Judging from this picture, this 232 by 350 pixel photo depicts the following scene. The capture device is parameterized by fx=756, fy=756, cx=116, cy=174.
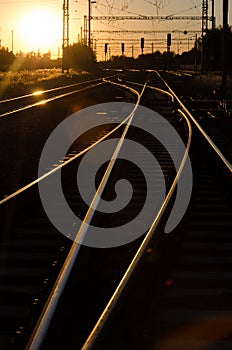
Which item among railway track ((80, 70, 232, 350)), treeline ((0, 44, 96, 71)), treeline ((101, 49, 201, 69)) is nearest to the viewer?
railway track ((80, 70, 232, 350))

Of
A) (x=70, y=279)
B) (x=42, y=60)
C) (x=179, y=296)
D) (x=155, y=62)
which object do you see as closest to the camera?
(x=70, y=279)

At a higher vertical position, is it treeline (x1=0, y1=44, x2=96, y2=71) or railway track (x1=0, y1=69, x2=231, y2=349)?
treeline (x1=0, y1=44, x2=96, y2=71)


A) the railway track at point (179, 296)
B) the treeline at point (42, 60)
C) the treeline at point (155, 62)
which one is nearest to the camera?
the railway track at point (179, 296)

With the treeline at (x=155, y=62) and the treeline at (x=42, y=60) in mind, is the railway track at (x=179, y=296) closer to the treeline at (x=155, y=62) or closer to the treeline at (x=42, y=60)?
the treeline at (x=42, y=60)

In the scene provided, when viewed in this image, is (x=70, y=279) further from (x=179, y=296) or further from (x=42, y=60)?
(x=42, y=60)

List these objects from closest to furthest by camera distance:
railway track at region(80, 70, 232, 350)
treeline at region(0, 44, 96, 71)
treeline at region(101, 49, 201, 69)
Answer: railway track at region(80, 70, 232, 350) < treeline at region(0, 44, 96, 71) < treeline at region(101, 49, 201, 69)

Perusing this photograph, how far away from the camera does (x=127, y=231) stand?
779cm

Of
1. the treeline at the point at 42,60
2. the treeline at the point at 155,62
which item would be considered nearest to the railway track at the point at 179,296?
the treeline at the point at 42,60

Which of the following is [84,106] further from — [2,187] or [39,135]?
[2,187]

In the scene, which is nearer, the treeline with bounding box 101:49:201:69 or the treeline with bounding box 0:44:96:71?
the treeline with bounding box 0:44:96:71

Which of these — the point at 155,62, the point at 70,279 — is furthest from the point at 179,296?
the point at 155,62

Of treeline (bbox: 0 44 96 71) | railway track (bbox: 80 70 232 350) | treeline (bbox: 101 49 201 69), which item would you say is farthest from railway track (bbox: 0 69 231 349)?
treeline (bbox: 101 49 201 69)

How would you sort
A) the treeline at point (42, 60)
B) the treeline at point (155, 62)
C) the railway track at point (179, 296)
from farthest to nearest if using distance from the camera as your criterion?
the treeline at point (155, 62), the treeline at point (42, 60), the railway track at point (179, 296)

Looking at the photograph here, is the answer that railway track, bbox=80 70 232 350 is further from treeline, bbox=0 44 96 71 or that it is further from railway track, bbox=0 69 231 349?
treeline, bbox=0 44 96 71
